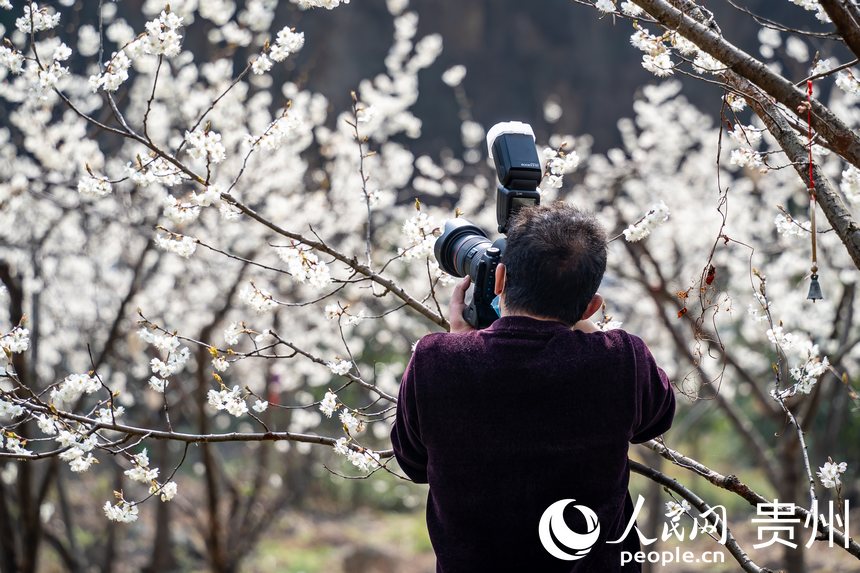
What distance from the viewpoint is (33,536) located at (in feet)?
13.6

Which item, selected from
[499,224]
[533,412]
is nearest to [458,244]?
[499,224]

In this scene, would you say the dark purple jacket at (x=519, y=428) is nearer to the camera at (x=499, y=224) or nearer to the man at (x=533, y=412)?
the man at (x=533, y=412)

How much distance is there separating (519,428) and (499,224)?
462mm

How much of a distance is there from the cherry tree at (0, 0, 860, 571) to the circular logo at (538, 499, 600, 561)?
0.40 meters

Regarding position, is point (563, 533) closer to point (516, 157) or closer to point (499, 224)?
point (499, 224)

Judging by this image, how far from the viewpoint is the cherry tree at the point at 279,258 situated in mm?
1955

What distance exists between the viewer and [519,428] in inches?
55.5

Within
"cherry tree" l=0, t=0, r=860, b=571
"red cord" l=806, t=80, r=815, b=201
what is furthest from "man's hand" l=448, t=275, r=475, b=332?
"red cord" l=806, t=80, r=815, b=201

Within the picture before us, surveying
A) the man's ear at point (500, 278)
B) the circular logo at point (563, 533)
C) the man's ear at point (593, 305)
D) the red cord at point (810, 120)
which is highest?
the red cord at point (810, 120)

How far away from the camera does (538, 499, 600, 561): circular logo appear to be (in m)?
1.40

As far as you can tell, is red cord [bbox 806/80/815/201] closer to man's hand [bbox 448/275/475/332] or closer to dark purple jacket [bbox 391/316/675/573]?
dark purple jacket [bbox 391/316/675/573]

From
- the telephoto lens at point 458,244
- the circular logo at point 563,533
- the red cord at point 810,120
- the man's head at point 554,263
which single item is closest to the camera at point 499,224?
the telephoto lens at point 458,244

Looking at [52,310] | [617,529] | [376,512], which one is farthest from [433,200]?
[617,529]

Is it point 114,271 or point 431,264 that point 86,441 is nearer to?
point 431,264
